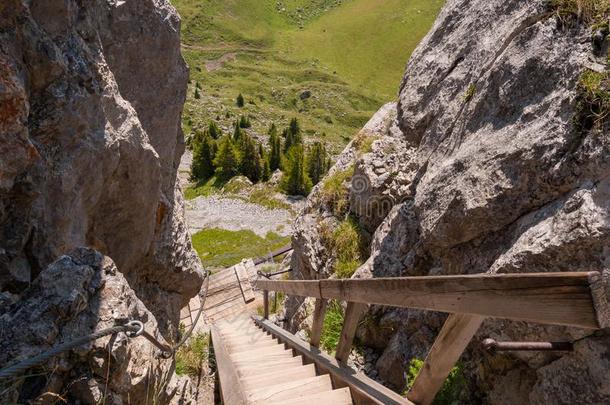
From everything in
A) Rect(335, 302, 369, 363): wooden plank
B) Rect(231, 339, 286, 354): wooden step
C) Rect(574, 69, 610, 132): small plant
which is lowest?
Rect(231, 339, 286, 354): wooden step

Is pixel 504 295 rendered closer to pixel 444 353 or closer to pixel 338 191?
pixel 444 353

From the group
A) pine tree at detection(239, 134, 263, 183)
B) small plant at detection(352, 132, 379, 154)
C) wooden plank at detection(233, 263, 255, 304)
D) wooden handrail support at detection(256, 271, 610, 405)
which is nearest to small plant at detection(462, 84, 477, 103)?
small plant at detection(352, 132, 379, 154)

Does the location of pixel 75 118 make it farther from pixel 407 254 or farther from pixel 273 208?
pixel 273 208

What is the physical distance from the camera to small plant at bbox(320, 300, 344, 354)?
763cm

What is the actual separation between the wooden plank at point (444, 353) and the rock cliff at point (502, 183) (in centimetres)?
180

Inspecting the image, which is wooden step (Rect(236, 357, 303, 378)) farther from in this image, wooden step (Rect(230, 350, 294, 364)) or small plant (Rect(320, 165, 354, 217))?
small plant (Rect(320, 165, 354, 217))

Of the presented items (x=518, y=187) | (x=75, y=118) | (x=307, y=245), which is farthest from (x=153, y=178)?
(x=518, y=187)

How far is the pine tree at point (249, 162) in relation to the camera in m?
62.2

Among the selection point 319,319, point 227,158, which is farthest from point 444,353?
point 227,158

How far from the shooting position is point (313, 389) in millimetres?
4492

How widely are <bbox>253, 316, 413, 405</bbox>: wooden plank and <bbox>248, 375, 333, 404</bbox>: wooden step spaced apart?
145mm

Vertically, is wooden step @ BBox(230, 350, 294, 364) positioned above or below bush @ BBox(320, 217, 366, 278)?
below

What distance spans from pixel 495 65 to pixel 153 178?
247 inches

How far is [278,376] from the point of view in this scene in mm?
5039
